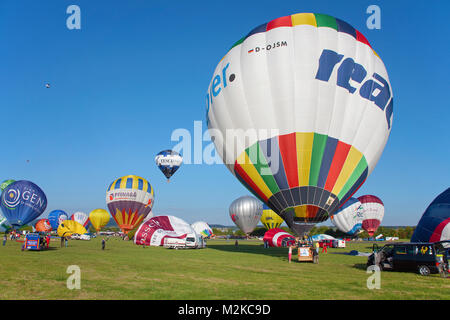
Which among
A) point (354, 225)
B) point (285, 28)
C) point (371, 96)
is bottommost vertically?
point (354, 225)

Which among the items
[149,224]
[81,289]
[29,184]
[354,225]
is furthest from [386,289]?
[354,225]

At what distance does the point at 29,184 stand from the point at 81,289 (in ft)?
150

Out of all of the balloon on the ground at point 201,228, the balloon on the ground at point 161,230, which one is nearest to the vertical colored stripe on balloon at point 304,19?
the balloon on the ground at point 161,230

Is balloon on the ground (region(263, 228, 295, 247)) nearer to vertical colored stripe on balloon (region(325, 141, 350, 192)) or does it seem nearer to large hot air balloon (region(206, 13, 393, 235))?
large hot air balloon (region(206, 13, 393, 235))

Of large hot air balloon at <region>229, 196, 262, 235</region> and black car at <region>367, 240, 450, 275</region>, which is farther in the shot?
large hot air balloon at <region>229, 196, 262, 235</region>

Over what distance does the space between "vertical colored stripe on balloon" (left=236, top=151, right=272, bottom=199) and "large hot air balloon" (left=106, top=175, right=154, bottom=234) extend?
30.8m

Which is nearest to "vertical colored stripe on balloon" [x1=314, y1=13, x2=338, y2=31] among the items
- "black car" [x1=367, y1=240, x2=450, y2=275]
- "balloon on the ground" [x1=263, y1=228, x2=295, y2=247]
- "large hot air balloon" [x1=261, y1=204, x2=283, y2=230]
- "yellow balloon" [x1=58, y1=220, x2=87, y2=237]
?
"black car" [x1=367, y1=240, x2=450, y2=275]

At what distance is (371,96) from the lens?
18922 mm

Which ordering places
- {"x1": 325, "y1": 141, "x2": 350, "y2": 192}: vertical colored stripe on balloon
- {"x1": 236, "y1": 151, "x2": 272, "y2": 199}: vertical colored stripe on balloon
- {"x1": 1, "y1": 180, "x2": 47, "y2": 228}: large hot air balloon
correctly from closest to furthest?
{"x1": 325, "y1": 141, "x2": 350, "y2": 192}: vertical colored stripe on balloon → {"x1": 236, "y1": 151, "x2": 272, "y2": 199}: vertical colored stripe on balloon → {"x1": 1, "y1": 180, "x2": 47, "y2": 228}: large hot air balloon

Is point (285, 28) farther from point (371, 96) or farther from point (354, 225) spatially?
point (354, 225)

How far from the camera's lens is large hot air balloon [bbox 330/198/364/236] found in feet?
199

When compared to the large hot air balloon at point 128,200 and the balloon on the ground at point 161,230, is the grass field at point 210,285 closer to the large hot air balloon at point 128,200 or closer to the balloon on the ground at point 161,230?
the balloon on the ground at point 161,230

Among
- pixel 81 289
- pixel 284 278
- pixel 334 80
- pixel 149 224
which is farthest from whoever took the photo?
pixel 149 224
